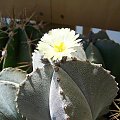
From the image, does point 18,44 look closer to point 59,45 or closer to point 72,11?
point 72,11

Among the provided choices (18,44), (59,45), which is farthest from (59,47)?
(18,44)

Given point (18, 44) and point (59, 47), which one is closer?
point (59, 47)

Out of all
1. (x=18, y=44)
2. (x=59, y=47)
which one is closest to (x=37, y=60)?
(x=59, y=47)

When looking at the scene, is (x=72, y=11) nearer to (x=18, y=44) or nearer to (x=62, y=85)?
(x=18, y=44)

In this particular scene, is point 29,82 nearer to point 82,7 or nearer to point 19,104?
point 19,104

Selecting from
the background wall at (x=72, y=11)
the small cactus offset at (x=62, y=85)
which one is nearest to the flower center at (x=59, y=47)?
the small cactus offset at (x=62, y=85)

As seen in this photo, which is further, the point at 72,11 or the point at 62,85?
the point at 72,11

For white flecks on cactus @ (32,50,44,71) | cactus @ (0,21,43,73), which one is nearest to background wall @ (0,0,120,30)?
cactus @ (0,21,43,73)

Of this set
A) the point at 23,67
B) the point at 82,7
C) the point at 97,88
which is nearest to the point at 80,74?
the point at 97,88
